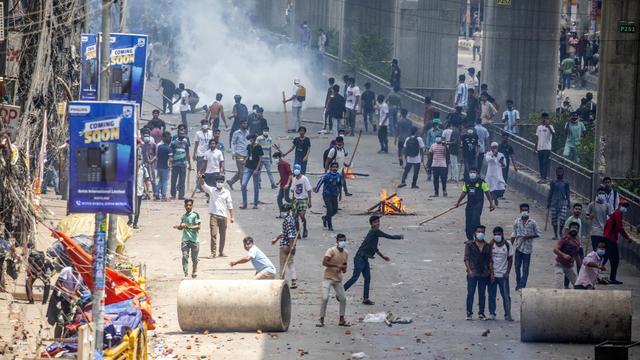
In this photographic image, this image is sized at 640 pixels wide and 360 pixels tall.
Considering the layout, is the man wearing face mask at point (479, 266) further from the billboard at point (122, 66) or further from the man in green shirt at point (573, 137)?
the man in green shirt at point (573, 137)

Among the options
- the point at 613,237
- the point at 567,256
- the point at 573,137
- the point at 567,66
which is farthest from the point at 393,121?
the point at 567,256

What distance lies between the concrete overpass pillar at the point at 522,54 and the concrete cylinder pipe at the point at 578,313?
975 inches

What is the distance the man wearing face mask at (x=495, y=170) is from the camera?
30.5m

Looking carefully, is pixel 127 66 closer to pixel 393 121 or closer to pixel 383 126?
pixel 383 126

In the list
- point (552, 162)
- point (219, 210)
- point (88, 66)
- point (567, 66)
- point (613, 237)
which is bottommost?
point (613, 237)

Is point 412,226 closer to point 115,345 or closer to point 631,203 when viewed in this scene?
point 631,203

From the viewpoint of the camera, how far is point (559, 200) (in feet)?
92.3

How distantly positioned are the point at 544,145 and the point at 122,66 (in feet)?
40.4

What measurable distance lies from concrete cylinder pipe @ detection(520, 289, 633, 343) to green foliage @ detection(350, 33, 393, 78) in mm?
34539

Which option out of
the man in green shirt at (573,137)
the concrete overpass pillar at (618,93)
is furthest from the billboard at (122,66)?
the man in green shirt at (573,137)

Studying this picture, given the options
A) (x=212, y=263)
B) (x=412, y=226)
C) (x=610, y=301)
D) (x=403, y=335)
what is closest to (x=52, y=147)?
(x=212, y=263)

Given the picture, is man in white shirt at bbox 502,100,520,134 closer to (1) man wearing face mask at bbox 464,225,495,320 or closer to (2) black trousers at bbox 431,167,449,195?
(2) black trousers at bbox 431,167,449,195

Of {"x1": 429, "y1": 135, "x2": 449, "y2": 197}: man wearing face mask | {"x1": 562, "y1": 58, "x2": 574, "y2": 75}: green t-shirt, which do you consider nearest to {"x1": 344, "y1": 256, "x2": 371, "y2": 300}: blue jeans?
{"x1": 429, "y1": 135, "x2": 449, "y2": 197}: man wearing face mask

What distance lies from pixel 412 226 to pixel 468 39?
2118 inches
